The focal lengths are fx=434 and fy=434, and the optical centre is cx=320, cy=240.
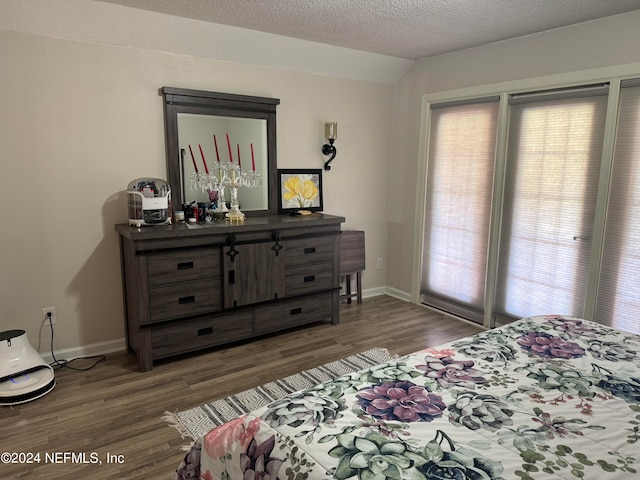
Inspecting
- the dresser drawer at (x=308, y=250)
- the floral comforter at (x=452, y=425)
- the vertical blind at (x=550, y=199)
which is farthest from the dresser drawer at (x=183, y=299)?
the vertical blind at (x=550, y=199)

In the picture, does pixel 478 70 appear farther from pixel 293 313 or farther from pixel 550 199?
pixel 293 313

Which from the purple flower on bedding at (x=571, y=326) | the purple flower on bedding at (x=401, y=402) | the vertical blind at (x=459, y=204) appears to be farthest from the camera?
the vertical blind at (x=459, y=204)

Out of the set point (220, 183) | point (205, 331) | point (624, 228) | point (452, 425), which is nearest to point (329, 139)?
point (220, 183)

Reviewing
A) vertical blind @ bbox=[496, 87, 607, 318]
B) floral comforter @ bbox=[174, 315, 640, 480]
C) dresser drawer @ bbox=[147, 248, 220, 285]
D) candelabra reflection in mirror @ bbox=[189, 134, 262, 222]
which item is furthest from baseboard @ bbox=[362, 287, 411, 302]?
floral comforter @ bbox=[174, 315, 640, 480]

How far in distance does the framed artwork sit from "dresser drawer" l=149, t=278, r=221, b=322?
3.53ft

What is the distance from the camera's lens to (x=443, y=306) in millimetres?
→ 4273

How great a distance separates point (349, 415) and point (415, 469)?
29 centimetres

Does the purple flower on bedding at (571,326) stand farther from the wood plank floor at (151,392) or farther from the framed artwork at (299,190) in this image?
the framed artwork at (299,190)

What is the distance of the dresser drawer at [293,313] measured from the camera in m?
3.44

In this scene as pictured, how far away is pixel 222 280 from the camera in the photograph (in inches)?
125

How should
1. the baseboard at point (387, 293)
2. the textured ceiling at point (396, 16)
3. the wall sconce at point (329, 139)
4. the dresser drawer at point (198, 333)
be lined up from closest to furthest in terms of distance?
the textured ceiling at point (396, 16) < the dresser drawer at point (198, 333) < the wall sconce at point (329, 139) < the baseboard at point (387, 293)

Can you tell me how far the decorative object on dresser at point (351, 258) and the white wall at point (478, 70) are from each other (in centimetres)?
50

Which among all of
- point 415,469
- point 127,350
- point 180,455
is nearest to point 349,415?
point 415,469

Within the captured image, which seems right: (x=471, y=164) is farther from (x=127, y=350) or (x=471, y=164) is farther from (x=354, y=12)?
(x=127, y=350)
